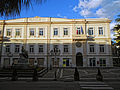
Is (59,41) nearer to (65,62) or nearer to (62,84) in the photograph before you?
(65,62)

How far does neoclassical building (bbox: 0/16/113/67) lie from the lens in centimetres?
3134

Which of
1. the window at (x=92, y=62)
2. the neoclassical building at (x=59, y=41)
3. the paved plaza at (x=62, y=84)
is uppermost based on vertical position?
the neoclassical building at (x=59, y=41)

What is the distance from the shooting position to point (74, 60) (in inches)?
1227

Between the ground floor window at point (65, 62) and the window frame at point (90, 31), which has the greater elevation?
the window frame at point (90, 31)

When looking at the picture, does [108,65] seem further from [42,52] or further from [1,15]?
[1,15]

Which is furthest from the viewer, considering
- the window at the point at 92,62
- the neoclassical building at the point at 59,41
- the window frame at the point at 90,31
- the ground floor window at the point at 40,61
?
the window frame at the point at 90,31

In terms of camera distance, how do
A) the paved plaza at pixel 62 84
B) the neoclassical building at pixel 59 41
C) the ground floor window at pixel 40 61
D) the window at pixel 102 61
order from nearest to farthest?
1. the paved plaza at pixel 62 84
2. the window at pixel 102 61
3. the neoclassical building at pixel 59 41
4. the ground floor window at pixel 40 61

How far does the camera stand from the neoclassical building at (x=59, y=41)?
31.3 meters

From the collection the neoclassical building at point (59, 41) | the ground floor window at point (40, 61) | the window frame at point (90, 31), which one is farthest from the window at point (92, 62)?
the ground floor window at point (40, 61)

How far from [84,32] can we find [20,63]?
65.4 ft

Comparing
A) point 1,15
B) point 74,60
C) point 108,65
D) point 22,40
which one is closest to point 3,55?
point 22,40

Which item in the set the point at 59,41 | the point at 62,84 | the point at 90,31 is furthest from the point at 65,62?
the point at 62,84

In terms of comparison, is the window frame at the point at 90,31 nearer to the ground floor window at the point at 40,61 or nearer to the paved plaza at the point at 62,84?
Result: the ground floor window at the point at 40,61

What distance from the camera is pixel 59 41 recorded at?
32.5m
